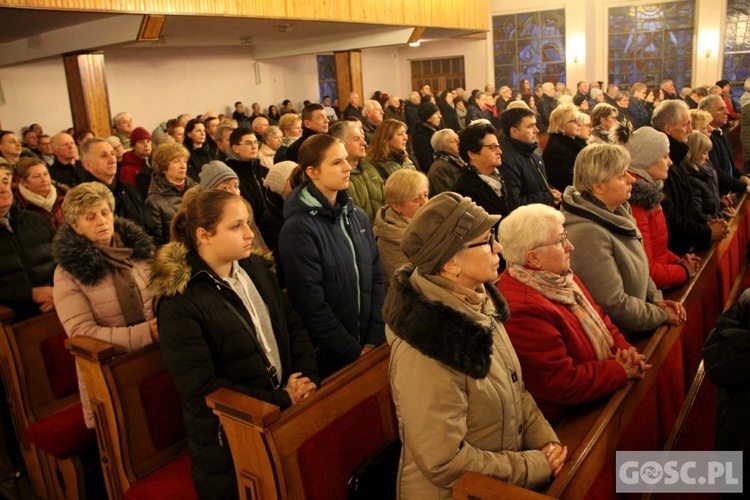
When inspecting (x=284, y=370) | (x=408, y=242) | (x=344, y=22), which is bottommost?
(x=284, y=370)

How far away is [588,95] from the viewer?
14031 mm

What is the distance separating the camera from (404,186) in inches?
119

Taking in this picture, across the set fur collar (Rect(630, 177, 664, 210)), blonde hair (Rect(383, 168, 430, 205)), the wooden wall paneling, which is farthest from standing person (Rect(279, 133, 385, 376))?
the wooden wall paneling

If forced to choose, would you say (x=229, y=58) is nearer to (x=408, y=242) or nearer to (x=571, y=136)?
(x=571, y=136)

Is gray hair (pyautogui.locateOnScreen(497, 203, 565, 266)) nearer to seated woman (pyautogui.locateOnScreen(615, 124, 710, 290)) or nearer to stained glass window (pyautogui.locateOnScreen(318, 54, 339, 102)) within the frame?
seated woman (pyautogui.locateOnScreen(615, 124, 710, 290))

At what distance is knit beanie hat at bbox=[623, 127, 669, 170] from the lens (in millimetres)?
3244

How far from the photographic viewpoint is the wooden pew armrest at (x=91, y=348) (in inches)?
87.9

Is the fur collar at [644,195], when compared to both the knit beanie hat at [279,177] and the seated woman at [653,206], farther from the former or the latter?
the knit beanie hat at [279,177]

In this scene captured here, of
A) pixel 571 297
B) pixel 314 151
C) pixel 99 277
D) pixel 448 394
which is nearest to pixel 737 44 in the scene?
pixel 314 151

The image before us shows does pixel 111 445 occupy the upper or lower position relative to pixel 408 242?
lower

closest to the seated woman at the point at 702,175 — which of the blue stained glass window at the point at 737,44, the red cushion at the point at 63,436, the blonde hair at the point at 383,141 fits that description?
the blonde hair at the point at 383,141

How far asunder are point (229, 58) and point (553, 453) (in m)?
14.1

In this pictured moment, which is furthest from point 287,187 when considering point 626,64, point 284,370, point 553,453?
point 626,64

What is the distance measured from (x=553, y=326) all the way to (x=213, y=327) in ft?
3.61
